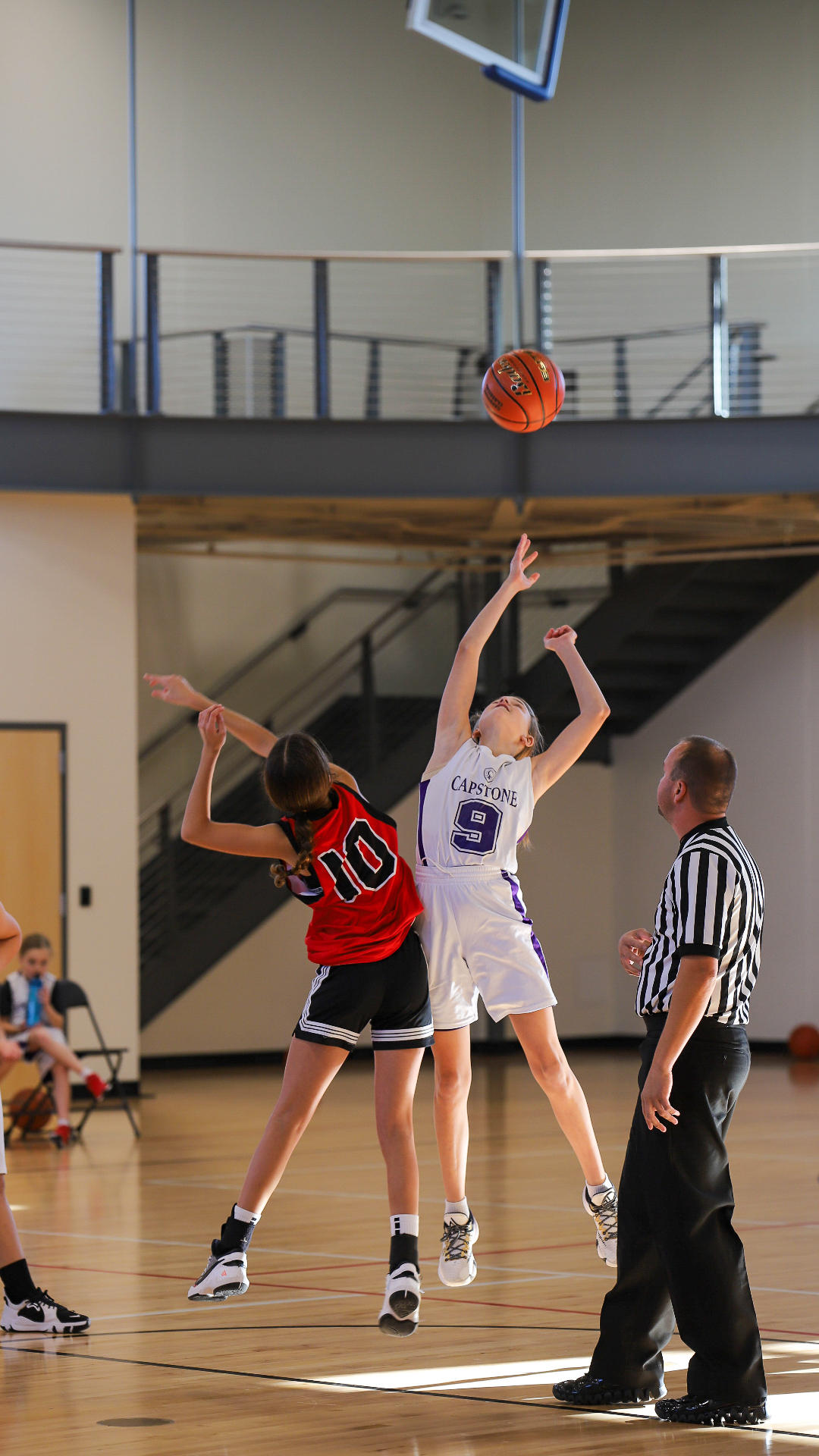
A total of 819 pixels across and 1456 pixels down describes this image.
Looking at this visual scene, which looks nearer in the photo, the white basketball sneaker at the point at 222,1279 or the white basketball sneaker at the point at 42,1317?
the white basketball sneaker at the point at 222,1279

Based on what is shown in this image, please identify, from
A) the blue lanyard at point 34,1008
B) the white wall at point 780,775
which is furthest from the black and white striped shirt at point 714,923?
the white wall at point 780,775

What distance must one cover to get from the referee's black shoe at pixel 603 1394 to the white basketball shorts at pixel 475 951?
1.13m

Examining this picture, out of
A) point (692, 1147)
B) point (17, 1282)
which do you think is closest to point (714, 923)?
point (692, 1147)

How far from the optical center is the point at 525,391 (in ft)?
25.1

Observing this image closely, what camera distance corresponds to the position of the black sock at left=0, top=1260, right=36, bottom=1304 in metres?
4.80

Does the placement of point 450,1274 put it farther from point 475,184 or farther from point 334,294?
point 475,184

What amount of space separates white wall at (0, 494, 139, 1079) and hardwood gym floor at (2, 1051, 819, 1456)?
166 centimetres

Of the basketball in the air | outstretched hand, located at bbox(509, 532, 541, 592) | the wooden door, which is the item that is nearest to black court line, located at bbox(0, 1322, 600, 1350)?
outstretched hand, located at bbox(509, 532, 541, 592)

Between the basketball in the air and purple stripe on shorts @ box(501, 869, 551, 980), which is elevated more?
the basketball in the air

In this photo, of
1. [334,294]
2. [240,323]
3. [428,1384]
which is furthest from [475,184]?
[428,1384]

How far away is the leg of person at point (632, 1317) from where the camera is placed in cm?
406

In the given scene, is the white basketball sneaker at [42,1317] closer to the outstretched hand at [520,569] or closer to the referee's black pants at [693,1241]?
the referee's black pants at [693,1241]

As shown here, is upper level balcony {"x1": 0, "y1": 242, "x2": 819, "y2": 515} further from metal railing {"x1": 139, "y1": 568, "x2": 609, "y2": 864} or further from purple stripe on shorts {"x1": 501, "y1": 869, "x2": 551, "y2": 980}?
purple stripe on shorts {"x1": 501, "y1": 869, "x2": 551, "y2": 980}

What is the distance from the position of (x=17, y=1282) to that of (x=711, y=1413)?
6.42 ft
